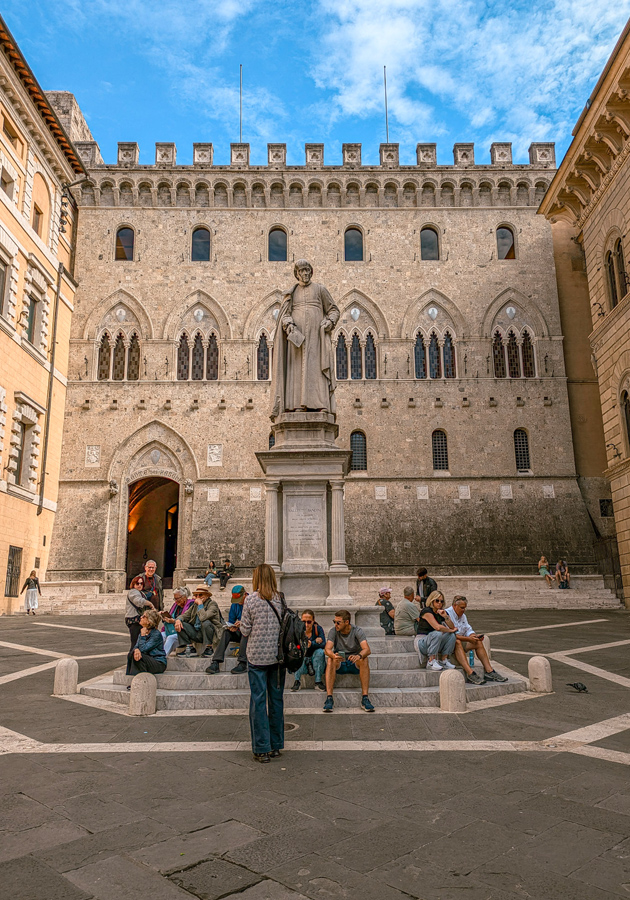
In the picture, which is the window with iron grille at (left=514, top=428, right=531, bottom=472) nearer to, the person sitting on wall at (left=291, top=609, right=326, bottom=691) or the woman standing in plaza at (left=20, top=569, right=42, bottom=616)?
the woman standing in plaza at (left=20, top=569, right=42, bottom=616)

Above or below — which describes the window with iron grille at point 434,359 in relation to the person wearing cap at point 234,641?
above

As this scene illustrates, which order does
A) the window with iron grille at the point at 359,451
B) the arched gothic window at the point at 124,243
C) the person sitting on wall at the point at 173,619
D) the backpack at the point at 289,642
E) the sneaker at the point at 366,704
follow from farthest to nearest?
the arched gothic window at the point at 124,243
the window with iron grille at the point at 359,451
the person sitting on wall at the point at 173,619
the sneaker at the point at 366,704
the backpack at the point at 289,642

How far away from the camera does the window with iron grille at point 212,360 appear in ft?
94.8

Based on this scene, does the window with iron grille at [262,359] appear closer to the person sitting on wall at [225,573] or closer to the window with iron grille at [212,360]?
the window with iron grille at [212,360]

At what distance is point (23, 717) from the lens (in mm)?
7414

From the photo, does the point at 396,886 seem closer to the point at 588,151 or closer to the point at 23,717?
the point at 23,717

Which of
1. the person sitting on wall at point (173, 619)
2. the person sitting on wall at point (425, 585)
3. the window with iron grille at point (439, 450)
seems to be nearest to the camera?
the person sitting on wall at point (173, 619)

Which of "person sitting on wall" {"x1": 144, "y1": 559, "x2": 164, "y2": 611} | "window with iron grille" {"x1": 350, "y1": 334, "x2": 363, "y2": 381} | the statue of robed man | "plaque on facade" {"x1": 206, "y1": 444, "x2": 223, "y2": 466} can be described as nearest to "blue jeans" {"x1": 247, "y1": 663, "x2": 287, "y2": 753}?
"person sitting on wall" {"x1": 144, "y1": 559, "x2": 164, "y2": 611}

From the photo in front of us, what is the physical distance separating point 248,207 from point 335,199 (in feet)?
12.9

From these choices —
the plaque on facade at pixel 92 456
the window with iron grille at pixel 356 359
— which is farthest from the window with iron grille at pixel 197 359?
the window with iron grille at pixel 356 359

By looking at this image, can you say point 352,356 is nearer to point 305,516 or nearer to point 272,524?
point 305,516

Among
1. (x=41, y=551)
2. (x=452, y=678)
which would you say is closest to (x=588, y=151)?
(x=452, y=678)

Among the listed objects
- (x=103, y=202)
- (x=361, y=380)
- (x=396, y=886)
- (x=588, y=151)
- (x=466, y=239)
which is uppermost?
(x=103, y=202)

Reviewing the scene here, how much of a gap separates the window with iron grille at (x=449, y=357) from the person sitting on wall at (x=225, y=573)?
1209cm
